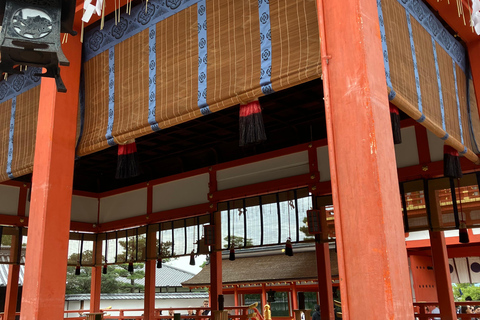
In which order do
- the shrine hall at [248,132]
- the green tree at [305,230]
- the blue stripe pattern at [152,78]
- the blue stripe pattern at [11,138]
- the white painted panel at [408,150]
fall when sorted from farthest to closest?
the green tree at [305,230], the white painted panel at [408,150], the blue stripe pattern at [11,138], the blue stripe pattern at [152,78], the shrine hall at [248,132]

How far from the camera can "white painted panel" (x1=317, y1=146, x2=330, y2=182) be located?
24.1 feet

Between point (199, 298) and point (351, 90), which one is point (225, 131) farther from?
point (199, 298)

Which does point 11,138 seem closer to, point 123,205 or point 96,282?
point 123,205

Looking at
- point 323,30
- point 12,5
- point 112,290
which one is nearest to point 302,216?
point 323,30

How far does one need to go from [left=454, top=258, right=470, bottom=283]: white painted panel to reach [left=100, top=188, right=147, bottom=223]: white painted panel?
8212 millimetres

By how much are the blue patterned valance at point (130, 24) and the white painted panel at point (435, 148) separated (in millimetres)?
4364

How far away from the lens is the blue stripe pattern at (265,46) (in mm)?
3402

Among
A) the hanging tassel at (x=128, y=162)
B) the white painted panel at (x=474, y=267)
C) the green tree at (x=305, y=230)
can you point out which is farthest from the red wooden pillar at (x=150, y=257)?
the white painted panel at (x=474, y=267)

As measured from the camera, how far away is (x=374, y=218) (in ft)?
7.49

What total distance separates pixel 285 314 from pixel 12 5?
38.2 feet

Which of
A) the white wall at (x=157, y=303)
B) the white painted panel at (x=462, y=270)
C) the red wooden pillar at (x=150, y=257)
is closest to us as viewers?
the red wooden pillar at (x=150, y=257)

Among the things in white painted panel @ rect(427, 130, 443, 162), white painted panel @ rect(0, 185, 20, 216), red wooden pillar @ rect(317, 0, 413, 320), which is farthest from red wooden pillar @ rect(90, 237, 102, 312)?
red wooden pillar @ rect(317, 0, 413, 320)

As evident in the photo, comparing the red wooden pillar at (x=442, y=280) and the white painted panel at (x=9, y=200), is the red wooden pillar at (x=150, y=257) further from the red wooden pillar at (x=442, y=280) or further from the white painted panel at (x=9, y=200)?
the red wooden pillar at (x=442, y=280)

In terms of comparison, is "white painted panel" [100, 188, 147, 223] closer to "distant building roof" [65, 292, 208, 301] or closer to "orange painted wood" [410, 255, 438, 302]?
"orange painted wood" [410, 255, 438, 302]
